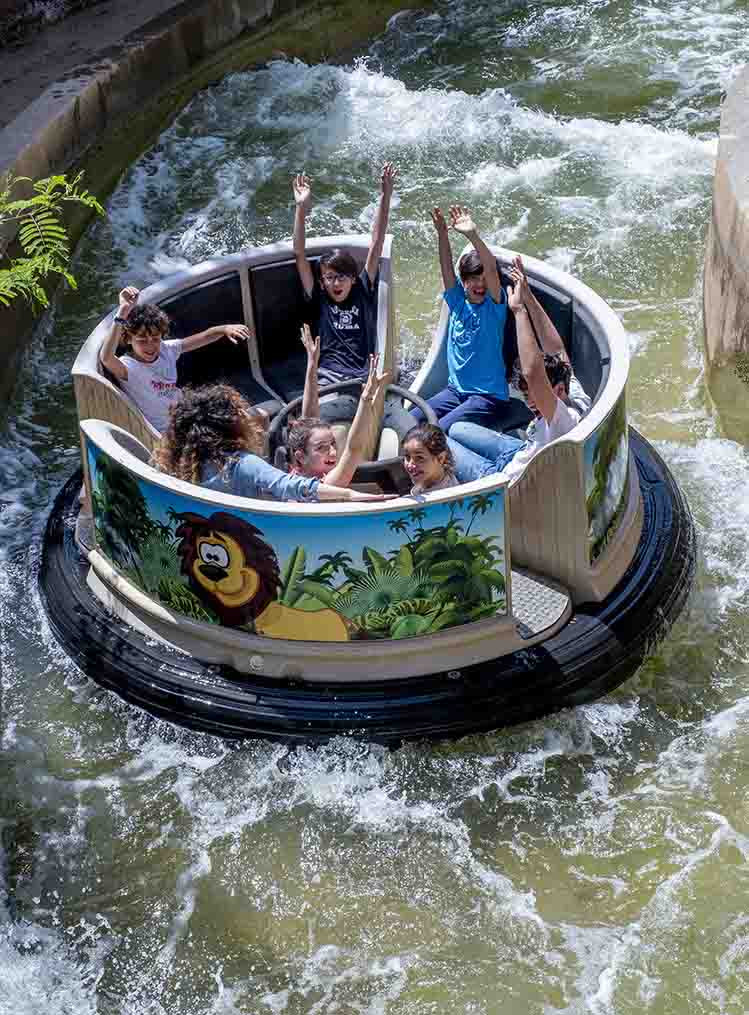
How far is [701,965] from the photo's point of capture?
4266mm

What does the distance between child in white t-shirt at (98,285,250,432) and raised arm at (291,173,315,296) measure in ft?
2.43

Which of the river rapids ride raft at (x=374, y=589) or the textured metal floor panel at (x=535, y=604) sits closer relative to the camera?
the river rapids ride raft at (x=374, y=589)

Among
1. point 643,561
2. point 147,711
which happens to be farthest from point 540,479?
point 147,711

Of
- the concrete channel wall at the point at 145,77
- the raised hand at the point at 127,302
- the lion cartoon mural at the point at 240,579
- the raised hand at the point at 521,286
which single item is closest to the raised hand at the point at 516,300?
the raised hand at the point at 521,286

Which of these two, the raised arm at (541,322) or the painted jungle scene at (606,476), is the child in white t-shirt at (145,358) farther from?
the painted jungle scene at (606,476)

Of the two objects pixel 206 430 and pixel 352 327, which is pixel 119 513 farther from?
pixel 352 327

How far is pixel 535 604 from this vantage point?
4.95 meters

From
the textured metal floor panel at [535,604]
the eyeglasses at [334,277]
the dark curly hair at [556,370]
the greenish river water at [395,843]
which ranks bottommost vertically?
the greenish river water at [395,843]

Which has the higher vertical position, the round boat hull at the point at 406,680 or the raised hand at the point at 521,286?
the raised hand at the point at 521,286

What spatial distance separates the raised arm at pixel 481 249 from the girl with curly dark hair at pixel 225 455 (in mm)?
1183

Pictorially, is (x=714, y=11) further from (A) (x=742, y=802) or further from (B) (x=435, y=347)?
(A) (x=742, y=802)

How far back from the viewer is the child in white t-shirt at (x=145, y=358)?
5219mm

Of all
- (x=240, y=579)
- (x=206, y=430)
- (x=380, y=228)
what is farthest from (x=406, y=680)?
(x=380, y=228)

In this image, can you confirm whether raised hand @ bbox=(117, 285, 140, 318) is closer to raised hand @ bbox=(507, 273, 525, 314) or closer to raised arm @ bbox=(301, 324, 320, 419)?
raised arm @ bbox=(301, 324, 320, 419)
